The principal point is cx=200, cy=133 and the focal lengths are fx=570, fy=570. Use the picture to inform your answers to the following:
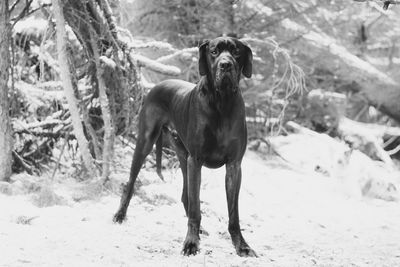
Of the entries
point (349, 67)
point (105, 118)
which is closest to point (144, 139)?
point (105, 118)

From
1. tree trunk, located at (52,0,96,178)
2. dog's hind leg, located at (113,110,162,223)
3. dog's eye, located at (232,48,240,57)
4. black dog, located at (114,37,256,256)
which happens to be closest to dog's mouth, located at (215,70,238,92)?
black dog, located at (114,37,256,256)

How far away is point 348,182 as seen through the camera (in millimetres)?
7664

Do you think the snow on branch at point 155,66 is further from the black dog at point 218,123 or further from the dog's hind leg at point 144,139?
the black dog at point 218,123

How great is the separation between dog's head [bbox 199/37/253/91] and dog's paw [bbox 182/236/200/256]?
3.56ft

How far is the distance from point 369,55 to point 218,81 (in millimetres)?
8445

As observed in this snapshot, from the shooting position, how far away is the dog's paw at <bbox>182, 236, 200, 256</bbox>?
12.9 feet

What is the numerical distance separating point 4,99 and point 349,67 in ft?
21.6

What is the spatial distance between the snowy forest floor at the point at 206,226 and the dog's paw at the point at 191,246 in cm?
6

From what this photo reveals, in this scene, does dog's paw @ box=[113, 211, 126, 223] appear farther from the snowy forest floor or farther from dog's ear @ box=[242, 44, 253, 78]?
dog's ear @ box=[242, 44, 253, 78]

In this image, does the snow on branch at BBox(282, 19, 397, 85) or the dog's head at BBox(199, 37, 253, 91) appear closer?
the dog's head at BBox(199, 37, 253, 91)

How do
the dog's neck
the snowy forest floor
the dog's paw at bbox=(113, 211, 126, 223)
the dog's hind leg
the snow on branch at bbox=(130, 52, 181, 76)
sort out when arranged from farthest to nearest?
the snow on branch at bbox=(130, 52, 181, 76) → the dog's hind leg → the dog's paw at bbox=(113, 211, 126, 223) → the dog's neck → the snowy forest floor

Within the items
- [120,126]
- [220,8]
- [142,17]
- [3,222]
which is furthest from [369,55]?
[3,222]

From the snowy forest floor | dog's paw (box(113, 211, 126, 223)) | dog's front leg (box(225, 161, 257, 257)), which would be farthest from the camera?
dog's paw (box(113, 211, 126, 223))

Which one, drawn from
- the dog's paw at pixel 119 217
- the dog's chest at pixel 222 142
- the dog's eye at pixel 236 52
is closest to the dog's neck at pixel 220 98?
the dog's chest at pixel 222 142
